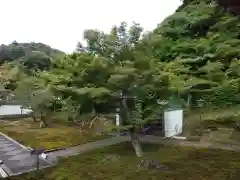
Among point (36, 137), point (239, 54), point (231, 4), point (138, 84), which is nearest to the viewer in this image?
point (231, 4)

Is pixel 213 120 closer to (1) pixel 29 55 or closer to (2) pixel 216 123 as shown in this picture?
(2) pixel 216 123

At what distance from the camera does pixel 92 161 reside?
10102 millimetres

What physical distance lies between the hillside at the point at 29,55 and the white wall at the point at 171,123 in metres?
17.2

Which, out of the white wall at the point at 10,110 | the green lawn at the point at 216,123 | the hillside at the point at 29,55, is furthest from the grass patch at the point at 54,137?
the hillside at the point at 29,55

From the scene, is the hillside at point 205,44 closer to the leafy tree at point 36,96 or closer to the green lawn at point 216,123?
the green lawn at point 216,123

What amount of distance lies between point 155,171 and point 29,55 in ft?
96.9

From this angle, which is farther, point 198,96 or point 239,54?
point 239,54

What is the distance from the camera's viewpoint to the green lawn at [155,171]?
27.2ft

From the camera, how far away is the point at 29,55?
35.0 metres

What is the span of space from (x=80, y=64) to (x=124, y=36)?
1876 millimetres

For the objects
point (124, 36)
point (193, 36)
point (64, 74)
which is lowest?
point (64, 74)

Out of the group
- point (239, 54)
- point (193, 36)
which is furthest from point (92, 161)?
point (193, 36)

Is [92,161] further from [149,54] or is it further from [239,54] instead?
[239,54]

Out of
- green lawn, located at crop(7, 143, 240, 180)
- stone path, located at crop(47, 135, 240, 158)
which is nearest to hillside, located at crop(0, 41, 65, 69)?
stone path, located at crop(47, 135, 240, 158)
